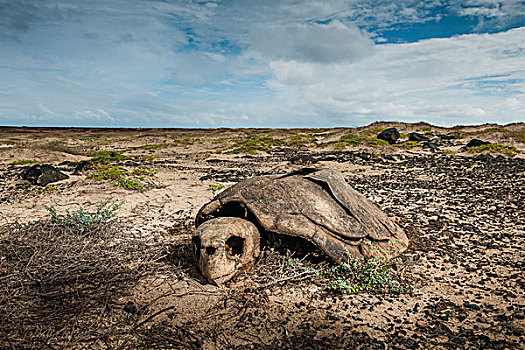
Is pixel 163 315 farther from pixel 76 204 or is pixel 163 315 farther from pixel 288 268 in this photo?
pixel 76 204

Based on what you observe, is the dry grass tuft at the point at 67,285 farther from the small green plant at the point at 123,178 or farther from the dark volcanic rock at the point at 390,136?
the dark volcanic rock at the point at 390,136

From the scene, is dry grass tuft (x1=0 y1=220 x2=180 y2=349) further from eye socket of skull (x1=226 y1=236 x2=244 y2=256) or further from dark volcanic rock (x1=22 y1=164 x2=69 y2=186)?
dark volcanic rock (x1=22 y1=164 x2=69 y2=186)

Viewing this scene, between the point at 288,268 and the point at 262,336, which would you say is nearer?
the point at 262,336

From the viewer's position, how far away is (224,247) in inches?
173

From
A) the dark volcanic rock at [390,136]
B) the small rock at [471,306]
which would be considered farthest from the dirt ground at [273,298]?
the dark volcanic rock at [390,136]

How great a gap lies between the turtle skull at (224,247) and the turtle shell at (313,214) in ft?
1.12

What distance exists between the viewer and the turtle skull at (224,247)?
4395mm

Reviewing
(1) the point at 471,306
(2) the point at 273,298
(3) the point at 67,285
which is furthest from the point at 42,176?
(1) the point at 471,306

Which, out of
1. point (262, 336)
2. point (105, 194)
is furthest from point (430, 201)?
point (105, 194)

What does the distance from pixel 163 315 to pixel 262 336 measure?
4.47ft

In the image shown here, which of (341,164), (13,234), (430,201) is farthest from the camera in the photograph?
(341,164)

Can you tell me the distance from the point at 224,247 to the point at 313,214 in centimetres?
169

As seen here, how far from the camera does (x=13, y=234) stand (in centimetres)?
538

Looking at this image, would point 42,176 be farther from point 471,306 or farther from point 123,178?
point 471,306
